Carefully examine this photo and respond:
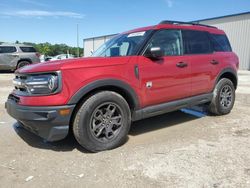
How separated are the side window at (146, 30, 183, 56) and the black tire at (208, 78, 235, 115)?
1.51 m

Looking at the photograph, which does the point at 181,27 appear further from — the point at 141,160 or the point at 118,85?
the point at 141,160

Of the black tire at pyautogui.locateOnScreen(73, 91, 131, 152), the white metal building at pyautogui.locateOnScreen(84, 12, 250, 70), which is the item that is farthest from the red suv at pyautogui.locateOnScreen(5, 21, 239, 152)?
the white metal building at pyautogui.locateOnScreen(84, 12, 250, 70)

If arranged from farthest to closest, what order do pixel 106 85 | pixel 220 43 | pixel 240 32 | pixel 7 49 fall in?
1. pixel 240 32
2. pixel 7 49
3. pixel 220 43
4. pixel 106 85

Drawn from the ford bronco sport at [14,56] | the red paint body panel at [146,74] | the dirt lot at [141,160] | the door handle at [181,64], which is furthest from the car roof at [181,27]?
the ford bronco sport at [14,56]

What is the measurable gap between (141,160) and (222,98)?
316cm

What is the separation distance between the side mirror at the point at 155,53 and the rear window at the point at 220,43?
190cm

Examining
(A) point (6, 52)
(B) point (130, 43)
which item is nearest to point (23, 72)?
(B) point (130, 43)

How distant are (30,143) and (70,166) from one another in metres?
1.16

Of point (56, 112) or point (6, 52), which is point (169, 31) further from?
point (6, 52)

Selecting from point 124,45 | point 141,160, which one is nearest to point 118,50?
point 124,45

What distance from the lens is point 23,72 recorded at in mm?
3832

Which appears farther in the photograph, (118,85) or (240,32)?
(240,32)

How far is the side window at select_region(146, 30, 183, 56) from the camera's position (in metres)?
4.57

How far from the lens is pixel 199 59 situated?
5.20m
